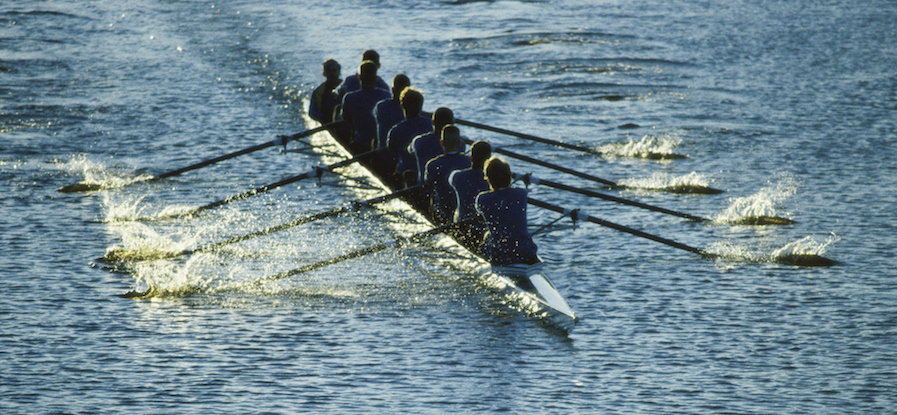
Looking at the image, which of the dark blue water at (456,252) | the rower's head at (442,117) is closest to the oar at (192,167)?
the dark blue water at (456,252)

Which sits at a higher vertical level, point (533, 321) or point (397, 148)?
point (397, 148)

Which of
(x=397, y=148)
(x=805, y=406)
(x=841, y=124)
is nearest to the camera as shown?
(x=805, y=406)

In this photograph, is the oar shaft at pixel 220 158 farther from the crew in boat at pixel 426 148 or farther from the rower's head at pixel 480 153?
the rower's head at pixel 480 153

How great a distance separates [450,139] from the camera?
12.5m

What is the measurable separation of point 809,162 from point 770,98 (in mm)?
5922

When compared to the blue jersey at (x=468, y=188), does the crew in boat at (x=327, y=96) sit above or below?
above

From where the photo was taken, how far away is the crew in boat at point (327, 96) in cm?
1928

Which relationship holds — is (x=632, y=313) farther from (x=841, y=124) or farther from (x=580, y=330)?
(x=841, y=124)

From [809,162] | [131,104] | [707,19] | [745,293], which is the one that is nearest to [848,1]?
[707,19]

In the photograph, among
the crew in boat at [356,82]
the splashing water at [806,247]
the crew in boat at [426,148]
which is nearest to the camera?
the splashing water at [806,247]

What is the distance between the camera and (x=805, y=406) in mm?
9109

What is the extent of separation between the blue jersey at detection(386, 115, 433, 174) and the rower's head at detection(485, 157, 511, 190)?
11.6 ft

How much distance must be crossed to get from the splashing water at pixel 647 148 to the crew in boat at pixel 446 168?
6.84 metres

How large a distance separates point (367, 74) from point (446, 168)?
189 inches
